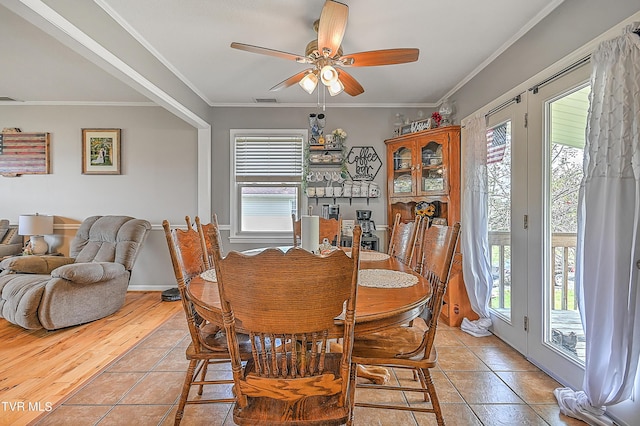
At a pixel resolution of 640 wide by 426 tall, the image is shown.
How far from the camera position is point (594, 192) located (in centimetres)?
157

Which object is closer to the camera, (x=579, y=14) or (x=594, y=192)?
(x=594, y=192)

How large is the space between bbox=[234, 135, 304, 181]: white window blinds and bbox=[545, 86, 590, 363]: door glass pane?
2747mm

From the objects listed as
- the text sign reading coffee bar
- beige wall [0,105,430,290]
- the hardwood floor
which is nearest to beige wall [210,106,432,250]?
beige wall [0,105,430,290]

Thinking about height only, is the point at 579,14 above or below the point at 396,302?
above

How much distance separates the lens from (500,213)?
2.72 meters

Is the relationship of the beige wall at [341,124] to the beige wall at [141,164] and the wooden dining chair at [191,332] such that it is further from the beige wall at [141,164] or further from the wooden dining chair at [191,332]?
the wooden dining chair at [191,332]

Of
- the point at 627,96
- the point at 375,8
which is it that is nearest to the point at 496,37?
the point at 375,8

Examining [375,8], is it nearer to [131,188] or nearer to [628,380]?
[628,380]

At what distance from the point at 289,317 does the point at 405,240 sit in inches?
62.1

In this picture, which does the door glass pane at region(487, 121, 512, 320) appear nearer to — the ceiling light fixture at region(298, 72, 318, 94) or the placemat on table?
the placemat on table

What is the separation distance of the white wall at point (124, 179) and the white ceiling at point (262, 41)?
1.28 ft

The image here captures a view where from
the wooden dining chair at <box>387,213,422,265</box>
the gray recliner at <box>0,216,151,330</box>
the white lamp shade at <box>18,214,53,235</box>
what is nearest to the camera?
the wooden dining chair at <box>387,213,422,265</box>

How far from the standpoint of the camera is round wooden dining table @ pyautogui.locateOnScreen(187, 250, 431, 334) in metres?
1.11

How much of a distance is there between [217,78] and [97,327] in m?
2.75
